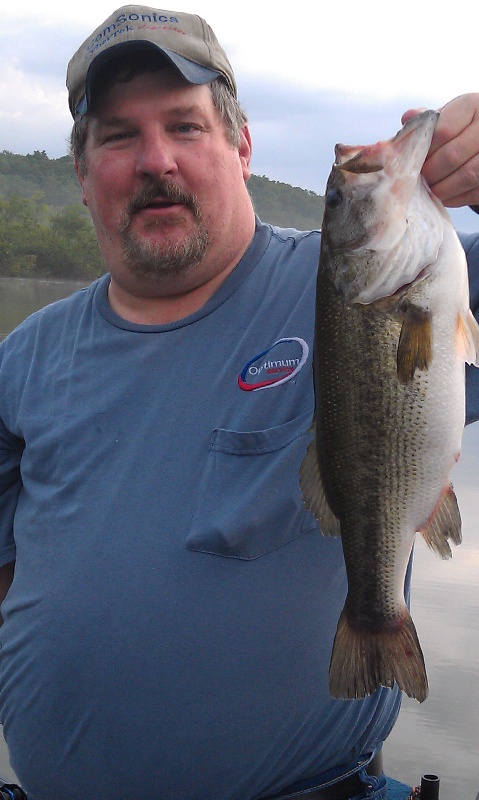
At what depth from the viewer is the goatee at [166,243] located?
264 centimetres

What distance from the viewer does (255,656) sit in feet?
7.33

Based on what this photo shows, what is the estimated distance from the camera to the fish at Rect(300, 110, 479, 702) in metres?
1.80

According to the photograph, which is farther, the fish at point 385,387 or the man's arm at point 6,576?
the man's arm at point 6,576

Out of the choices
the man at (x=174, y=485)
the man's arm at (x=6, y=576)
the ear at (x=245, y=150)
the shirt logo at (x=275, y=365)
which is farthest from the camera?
the man's arm at (x=6, y=576)

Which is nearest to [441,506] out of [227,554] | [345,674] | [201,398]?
[345,674]

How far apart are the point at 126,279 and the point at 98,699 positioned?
1303mm

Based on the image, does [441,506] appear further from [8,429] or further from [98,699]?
[8,429]

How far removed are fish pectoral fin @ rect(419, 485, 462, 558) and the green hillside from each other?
19723 mm

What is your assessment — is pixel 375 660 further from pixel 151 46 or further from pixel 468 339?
pixel 151 46

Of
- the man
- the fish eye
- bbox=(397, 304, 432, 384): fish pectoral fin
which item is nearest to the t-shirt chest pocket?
the man

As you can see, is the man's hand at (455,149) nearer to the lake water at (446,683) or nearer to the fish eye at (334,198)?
the fish eye at (334,198)

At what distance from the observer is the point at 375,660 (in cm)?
194

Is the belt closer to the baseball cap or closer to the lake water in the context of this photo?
the lake water

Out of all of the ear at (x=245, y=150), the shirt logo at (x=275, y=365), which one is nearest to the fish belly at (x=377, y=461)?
the shirt logo at (x=275, y=365)
